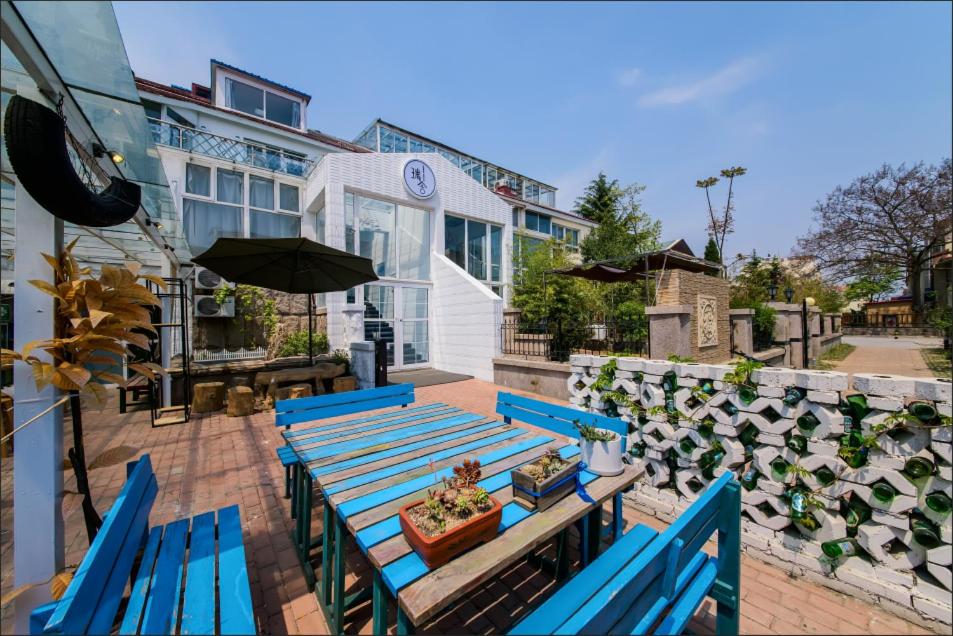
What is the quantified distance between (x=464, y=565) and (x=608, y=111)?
720cm

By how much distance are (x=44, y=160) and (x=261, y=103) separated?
15.1 m

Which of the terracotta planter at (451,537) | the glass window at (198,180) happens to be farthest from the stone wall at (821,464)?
the glass window at (198,180)

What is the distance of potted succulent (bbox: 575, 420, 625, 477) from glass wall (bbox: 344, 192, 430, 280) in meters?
8.77

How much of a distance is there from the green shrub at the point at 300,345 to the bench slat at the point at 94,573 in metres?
6.79

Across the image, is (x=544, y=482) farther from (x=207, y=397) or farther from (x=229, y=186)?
(x=229, y=186)

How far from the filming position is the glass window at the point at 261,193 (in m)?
10.1

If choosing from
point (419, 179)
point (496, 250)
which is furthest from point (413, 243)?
point (496, 250)

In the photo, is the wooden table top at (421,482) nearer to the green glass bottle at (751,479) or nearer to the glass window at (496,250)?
the green glass bottle at (751,479)

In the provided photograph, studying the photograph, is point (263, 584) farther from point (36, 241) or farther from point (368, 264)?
point (368, 264)

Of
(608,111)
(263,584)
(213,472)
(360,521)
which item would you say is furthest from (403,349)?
(360,521)

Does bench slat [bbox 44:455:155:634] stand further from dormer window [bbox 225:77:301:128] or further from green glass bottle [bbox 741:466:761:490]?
dormer window [bbox 225:77:301:128]

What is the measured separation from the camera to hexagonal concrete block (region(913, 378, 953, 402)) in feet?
5.81

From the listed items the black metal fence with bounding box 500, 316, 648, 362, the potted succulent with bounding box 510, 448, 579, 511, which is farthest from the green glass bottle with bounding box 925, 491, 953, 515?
the black metal fence with bounding box 500, 316, 648, 362

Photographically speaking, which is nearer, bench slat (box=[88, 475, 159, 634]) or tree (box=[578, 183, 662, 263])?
bench slat (box=[88, 475, 159, 634])
